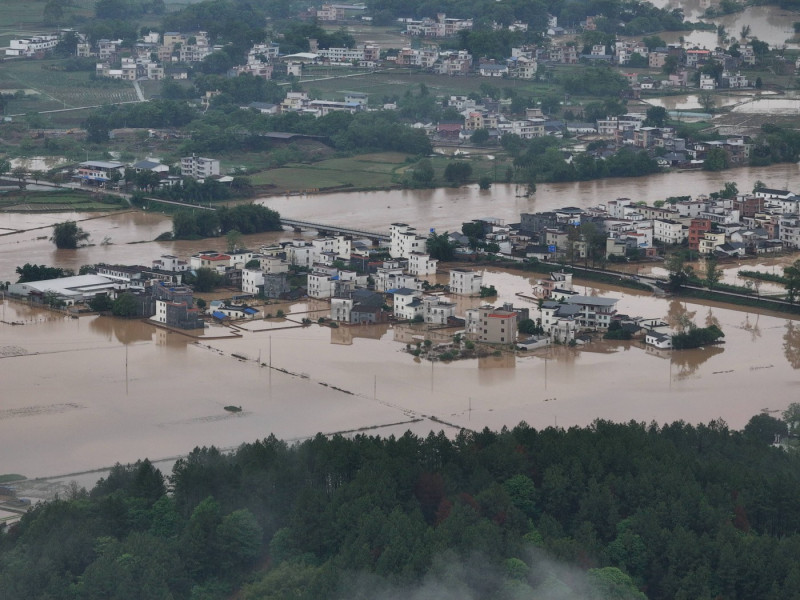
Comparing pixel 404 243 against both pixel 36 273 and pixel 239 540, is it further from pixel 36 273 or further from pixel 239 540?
pixel 239 540

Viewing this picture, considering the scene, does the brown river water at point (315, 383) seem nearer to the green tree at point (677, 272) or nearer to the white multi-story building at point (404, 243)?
the green tree at point (677, 272)

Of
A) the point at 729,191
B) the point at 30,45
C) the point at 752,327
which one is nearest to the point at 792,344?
the point at 752,327

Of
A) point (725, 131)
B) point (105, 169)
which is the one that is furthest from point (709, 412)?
point (725, 131)

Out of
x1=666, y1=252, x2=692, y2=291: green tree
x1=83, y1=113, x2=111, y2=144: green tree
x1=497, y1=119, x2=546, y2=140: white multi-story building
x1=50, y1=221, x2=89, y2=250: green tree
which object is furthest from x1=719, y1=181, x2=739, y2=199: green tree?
x1=83, y1=113, x2=111, y2=144: green tree

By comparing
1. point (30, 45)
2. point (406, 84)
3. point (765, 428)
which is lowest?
point (406, 84)

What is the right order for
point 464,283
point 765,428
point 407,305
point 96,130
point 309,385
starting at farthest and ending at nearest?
point 96,130, point 464,283, point 407,305, point 309,385, point 765,428

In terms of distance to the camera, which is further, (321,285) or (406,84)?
(406,84)

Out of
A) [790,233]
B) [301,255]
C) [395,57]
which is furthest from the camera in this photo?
[395,57]

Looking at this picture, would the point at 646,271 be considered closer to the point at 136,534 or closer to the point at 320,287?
the point at 320,287
